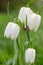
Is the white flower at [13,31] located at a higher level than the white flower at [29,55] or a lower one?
higher

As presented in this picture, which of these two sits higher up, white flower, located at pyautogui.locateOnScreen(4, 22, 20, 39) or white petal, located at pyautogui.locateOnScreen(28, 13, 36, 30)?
white petal, located at pyautogui.locateOnScreen(28, 13, 36, 30)

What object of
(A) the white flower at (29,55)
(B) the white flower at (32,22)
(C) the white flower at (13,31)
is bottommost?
(A) the white flower at (29,55)

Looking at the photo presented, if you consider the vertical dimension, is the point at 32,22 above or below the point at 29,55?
above

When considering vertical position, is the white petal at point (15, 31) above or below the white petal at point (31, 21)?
below

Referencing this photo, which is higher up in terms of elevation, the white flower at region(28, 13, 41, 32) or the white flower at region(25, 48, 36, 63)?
the white flower at region(28, 13, 41, 32)

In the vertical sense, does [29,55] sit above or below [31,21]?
below

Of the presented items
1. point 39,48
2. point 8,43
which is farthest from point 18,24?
point 8,43

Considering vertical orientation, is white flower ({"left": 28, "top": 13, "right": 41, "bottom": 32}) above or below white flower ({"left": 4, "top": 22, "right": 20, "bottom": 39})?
above

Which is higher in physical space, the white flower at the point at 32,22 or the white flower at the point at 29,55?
the white flower at the point at 32,22

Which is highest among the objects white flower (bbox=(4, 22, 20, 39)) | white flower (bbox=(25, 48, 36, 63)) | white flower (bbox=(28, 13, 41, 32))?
white flower (bbox=(28, 13, 41, 32))

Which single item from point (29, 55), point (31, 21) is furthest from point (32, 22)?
point (29, 55)

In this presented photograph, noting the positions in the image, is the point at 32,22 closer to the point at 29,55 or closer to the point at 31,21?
the point at 31,21
